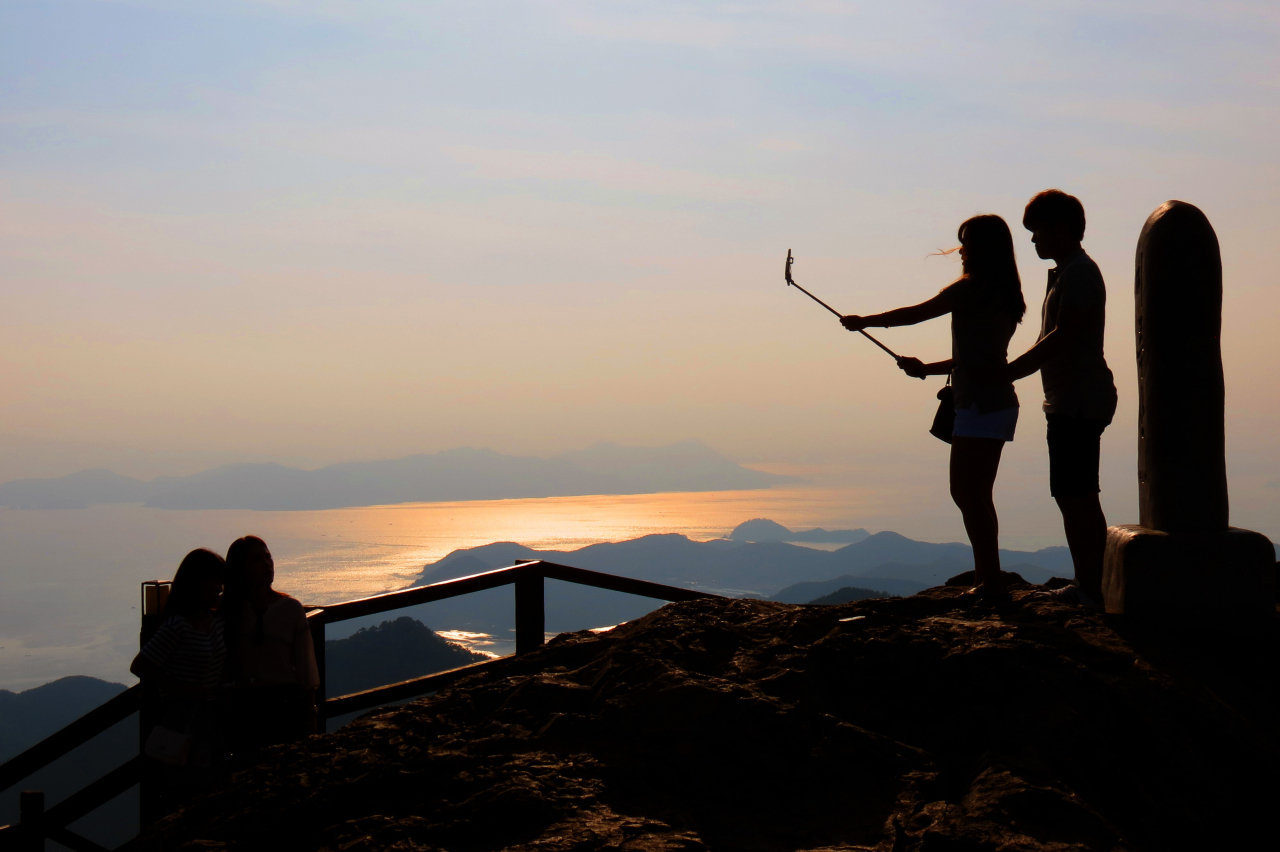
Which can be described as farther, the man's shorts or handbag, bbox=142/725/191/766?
the man's shorts

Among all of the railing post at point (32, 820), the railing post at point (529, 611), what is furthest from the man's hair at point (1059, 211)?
the railing post at point (32, 820)

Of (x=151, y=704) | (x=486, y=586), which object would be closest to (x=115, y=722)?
(x=151, y=704)

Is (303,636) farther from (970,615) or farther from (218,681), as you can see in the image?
(970,615)

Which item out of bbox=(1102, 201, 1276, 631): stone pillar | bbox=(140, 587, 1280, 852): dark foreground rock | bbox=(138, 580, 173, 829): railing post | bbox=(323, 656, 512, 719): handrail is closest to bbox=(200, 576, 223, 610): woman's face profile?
bbox=(138, 580, 173, 829): railing post

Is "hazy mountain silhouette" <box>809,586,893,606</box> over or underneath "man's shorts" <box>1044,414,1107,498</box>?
underneath

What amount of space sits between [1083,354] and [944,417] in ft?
2.66

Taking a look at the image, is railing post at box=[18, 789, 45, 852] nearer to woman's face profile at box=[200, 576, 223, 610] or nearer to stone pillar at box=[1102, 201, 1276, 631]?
woman's face profile at box=[200, 576, 223, 610]

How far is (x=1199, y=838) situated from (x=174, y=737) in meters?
4.57

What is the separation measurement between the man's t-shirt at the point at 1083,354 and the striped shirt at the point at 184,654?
4705 millimetres

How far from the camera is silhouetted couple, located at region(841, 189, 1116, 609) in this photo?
500cm

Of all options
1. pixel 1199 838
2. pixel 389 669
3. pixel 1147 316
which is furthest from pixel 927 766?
pixel 389 669

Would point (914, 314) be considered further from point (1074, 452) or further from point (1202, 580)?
point (1202, 580)

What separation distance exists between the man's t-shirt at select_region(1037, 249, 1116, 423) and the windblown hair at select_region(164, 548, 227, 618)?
4.66 metres

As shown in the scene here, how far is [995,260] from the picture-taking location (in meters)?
5.00
